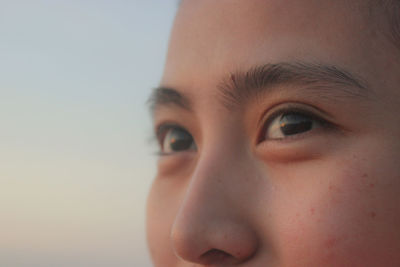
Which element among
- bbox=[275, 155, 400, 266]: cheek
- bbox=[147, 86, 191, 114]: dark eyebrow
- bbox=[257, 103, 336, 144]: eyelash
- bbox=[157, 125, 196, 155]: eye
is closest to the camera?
bbox=[275, 155, 400, 266]: cheek

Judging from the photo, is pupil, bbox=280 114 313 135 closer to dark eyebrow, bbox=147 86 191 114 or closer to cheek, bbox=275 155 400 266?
cheek, bbox=275 155 400 266

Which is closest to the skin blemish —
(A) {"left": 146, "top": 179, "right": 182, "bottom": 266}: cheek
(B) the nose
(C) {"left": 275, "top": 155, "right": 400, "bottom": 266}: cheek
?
(C) {"left": 275, "top": 155, "right": 400, "bottom": 266}: cheek

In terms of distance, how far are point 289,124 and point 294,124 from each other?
0.03 feet

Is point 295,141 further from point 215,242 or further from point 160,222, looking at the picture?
point 160,222

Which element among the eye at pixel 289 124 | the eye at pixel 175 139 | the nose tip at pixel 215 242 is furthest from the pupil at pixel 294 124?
the eye at pixel 175 139

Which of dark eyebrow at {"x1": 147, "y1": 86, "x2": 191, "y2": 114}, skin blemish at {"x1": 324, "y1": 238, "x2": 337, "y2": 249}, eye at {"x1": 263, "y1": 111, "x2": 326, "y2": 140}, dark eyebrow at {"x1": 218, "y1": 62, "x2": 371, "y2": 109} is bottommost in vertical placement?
skin blemish at {"x1": 324, "y1": 238, "x2": 337, "y2": 249}

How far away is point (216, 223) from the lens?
2.86 ft

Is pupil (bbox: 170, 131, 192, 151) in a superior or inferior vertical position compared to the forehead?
inferior

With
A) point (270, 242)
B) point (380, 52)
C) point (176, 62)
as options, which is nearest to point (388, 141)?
point (380, 52)

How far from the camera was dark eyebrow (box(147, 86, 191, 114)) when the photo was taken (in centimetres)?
109

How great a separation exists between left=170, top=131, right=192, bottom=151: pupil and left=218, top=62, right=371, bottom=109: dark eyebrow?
→ 0.32 m

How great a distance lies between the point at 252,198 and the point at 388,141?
0.26m

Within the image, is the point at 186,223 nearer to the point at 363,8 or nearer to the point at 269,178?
the point at 269,178

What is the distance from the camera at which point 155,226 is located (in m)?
1.19
